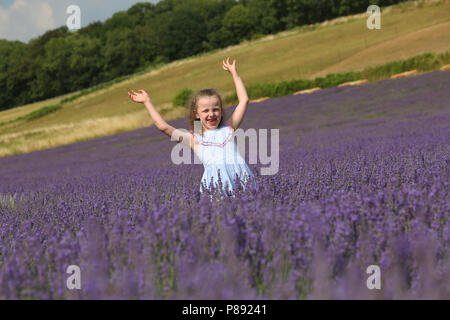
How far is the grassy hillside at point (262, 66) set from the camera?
957 inches

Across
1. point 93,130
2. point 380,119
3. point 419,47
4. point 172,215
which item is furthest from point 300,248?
point 419,47

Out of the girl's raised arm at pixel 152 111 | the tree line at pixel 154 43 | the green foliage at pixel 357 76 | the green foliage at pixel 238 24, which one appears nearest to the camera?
the girl's raised arm at pixel 152 111

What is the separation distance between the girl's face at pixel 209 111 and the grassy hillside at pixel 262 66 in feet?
63.2

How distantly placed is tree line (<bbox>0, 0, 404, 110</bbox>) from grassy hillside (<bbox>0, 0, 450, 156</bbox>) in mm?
11833

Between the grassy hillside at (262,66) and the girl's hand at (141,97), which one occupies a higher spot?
the grassy hillside at (262,66)

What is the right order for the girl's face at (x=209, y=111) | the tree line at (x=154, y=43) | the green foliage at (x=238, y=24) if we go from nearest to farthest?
the girl's face at (x=209, y=111), the tree line at (x=154, y=43), the green foliage at (x=238, y=24)

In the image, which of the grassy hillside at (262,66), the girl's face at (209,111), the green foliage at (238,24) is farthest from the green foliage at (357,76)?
the green foliage at (238,24)

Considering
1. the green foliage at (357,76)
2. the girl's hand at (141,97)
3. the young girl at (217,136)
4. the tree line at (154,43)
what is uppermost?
the tree line at (154,43)

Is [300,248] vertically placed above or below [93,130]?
below

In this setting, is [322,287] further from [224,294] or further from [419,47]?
[419,47]

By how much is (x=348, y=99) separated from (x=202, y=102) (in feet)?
42.0

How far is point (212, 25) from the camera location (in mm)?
66812

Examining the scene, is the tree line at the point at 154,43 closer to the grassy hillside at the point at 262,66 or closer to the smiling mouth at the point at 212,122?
the grassy hillside at the point at 262,66

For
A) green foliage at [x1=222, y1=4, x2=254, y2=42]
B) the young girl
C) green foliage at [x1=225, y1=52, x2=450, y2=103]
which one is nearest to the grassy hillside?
green foliage at [x1=225, y1=52, x2=450, y2=103]
